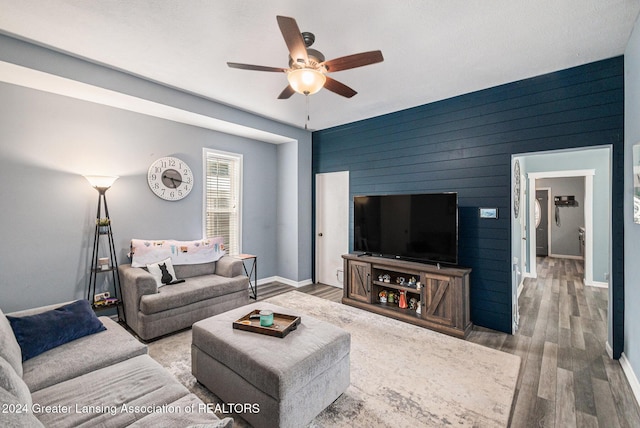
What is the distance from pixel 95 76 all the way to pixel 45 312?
232cm

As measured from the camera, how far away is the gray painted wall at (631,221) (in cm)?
216

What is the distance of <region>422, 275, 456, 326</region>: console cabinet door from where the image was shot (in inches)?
126

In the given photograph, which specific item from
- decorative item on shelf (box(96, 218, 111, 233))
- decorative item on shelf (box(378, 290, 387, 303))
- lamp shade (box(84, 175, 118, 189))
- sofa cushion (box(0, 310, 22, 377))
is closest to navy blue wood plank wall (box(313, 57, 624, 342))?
decorative item on shelf (box(378, 290, 387, 303))

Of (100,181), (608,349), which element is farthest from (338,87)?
(608,349)

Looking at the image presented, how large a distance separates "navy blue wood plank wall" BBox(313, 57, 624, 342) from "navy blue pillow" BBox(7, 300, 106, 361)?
380 cm

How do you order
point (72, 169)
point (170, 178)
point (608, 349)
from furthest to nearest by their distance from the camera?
1. point (170, 178)
2. point (72, 169)
3. point (608, 349)

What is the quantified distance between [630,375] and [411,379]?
5.84 feet

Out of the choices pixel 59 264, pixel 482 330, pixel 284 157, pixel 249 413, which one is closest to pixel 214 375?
pixel 249 413

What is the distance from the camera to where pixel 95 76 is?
288 cm

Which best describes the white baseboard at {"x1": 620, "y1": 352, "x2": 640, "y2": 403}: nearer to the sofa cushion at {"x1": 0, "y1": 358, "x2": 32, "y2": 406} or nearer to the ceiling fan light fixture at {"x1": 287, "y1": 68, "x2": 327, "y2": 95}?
the ceiling fan light fixture at {"x1": 287, "y1": 68, "x2": 327, "y2": 95}

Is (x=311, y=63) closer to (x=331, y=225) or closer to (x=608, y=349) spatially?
(x=331, y=225)

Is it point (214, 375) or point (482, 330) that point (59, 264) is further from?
point (482, 330)

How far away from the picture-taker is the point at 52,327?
1965mm

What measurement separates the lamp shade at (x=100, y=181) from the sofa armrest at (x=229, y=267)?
166 centimetres
